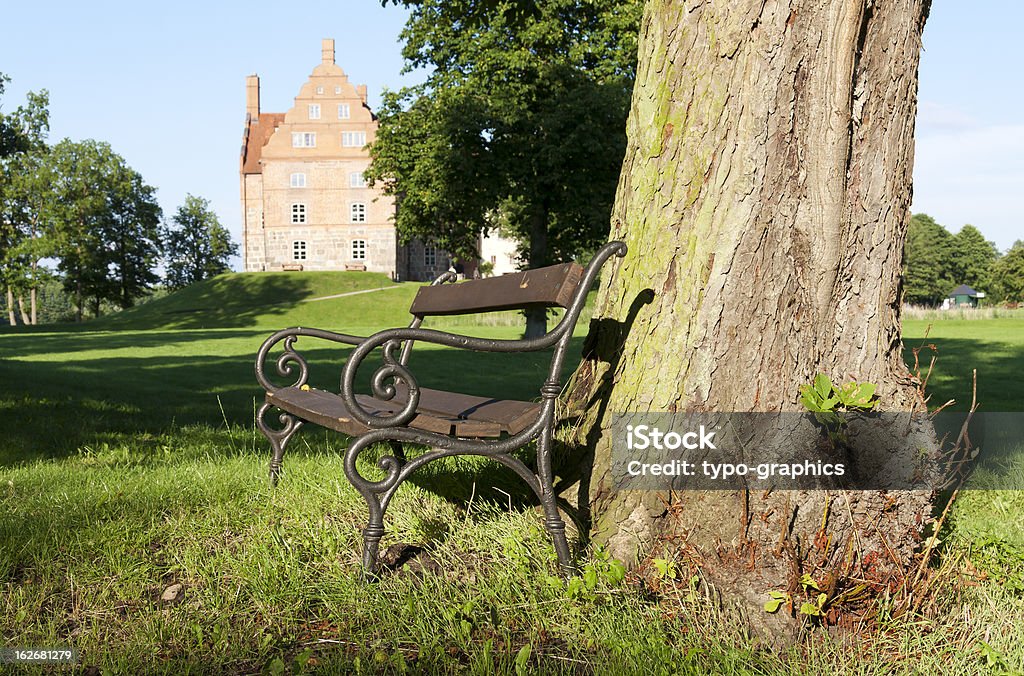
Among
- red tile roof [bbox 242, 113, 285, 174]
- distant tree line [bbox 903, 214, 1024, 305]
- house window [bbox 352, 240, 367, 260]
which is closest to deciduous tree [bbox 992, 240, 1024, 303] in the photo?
distant tree line [bbox 903, 214, 1024, 305]

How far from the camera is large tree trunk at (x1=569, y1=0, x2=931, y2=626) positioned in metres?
3.10

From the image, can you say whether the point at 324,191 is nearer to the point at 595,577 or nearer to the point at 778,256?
the point at 778,256

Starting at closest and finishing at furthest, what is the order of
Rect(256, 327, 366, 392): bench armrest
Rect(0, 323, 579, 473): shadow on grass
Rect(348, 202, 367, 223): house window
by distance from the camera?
Rect(256, 327, 366, 392): bench armrest
Rect(0, 323, 579, 473): shadow on grass
Rect(348, 202, 367, 223): house window

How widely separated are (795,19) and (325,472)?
304cm

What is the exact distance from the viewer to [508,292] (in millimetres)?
3594

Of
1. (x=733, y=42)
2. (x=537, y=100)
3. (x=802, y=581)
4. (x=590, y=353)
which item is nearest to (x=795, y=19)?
(x=733, y=42)


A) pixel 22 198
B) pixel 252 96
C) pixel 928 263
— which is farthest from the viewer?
pixel 928 263

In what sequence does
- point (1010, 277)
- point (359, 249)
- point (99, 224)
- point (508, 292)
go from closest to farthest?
1. point (508, 292)
2. point (99, 224)
3. point (359, 249)
4. point (1010, 277)

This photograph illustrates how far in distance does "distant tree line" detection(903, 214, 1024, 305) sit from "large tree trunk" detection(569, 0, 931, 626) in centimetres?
8010

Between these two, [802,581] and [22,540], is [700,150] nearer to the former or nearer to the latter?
[802,581]

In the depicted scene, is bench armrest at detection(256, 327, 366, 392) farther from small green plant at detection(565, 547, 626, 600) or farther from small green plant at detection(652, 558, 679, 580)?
small green plant at detection(652, 558, 679, 580)

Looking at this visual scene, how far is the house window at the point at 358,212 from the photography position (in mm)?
55688

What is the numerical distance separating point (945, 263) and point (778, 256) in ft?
297

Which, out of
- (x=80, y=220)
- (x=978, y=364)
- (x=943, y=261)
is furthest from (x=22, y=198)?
(x=943, y=261)
